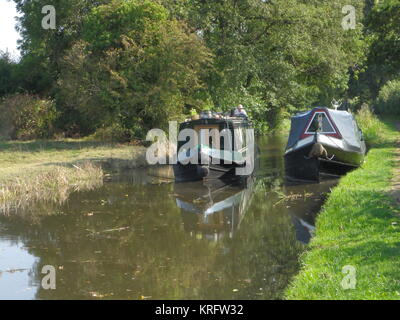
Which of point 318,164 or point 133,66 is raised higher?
point 133,66

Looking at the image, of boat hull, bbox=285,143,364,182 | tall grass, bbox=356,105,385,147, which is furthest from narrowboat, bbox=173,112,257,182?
tall grass, bbox=356,105,385,147

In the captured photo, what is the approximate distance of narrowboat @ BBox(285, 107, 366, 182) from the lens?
55.8 ft

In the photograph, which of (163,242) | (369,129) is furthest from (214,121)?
(369,129)

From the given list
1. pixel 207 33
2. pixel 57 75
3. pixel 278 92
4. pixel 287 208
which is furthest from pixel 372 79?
pixel 287 208

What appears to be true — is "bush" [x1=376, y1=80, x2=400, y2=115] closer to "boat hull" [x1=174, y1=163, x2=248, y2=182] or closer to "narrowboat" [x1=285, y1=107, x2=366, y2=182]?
"narrowboat" [x1=285, y1=107, x2=366, y2=182]

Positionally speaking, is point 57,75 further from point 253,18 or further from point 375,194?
point 375,194

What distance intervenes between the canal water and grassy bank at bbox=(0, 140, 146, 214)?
87 centimetres

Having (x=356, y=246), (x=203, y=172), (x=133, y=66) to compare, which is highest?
→ (x=133, y=66)

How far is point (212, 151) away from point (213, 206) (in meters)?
3.37

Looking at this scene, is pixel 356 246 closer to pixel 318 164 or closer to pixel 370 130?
pixel 318 164

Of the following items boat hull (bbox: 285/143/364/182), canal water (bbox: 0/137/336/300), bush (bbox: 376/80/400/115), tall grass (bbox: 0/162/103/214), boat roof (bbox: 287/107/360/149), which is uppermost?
bush (bbox: 376/80/400/115)

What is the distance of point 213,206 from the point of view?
14.7 meters

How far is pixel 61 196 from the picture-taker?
15711 mm

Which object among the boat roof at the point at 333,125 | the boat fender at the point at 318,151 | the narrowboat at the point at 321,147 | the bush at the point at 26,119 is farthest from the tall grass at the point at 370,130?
the bush at the point at 26,119
